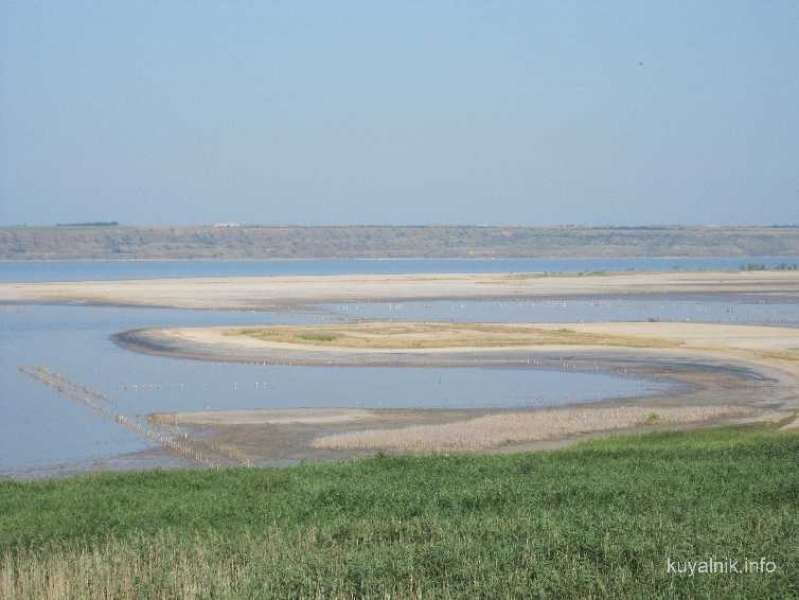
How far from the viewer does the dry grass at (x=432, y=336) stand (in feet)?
155

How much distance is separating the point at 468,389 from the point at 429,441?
937 centimetres

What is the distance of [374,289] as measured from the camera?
3708 inches

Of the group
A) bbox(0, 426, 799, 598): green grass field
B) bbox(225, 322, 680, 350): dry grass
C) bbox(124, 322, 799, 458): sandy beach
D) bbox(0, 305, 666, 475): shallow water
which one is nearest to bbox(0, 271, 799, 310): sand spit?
bbox(225, 322, 680, 350): dry grass

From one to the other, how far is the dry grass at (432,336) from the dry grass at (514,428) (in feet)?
54.6

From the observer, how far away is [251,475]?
19.5 meters

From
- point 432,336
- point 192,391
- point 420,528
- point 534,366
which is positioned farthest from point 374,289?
point 420,528

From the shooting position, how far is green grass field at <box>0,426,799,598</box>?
36.9 ft

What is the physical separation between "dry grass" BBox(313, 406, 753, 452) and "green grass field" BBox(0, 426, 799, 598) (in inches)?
202

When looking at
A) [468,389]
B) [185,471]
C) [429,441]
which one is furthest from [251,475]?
[468,389]

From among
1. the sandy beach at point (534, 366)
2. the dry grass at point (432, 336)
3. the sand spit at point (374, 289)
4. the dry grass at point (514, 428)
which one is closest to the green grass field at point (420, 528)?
the dry grass at point (514, 428)

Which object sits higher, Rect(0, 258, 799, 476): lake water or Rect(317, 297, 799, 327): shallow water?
Rect(0, 258, 799, 476): lake water

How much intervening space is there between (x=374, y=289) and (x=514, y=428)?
219 ft

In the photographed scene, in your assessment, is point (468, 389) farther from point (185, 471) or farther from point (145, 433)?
point (185, 471)

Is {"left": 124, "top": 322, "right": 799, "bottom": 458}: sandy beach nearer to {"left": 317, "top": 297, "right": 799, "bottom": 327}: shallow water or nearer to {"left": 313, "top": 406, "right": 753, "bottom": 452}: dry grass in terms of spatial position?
{"left": 313, "top": 406, "right": 753, "bottom": 452}: dry grass
